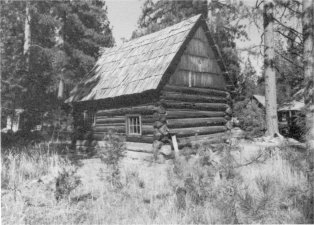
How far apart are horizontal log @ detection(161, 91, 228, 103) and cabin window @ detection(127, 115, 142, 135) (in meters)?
1.69

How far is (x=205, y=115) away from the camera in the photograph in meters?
14.6

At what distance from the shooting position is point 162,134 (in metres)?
12.0

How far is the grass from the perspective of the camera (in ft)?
16.6

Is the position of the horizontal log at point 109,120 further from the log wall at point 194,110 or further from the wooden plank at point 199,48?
the wooden plank at point 199,48

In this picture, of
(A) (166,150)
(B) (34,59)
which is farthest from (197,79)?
(B) (34,59)

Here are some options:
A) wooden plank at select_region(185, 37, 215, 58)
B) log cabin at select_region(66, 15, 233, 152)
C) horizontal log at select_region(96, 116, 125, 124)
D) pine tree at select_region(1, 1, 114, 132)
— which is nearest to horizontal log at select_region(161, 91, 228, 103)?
log cabin at select_region(66, 15, 233, 152)

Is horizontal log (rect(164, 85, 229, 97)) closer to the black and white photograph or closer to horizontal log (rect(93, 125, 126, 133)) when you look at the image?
the black and white photograph

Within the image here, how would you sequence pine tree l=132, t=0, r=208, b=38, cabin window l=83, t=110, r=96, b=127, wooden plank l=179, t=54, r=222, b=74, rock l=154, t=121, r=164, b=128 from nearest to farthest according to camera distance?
rock l=154, t=121, r=164, b=128 → wooden plank l=179, t=54, r=222, b=74 → cabin window l=83, t=110, r=96, b=127 → pine tree l=132, t=0, r=208, b=38

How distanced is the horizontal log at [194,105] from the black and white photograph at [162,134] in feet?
0.31

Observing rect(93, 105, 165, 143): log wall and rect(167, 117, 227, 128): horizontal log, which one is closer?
rect(93, 105, 165, 143): log wall

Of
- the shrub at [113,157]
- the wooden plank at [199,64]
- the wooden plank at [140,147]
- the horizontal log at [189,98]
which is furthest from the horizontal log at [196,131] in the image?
the shrub at [113,157]

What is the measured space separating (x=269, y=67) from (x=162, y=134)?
5.56 meters

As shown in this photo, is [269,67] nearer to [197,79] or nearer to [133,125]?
[197,79]

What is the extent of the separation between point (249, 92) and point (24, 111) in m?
22.9
